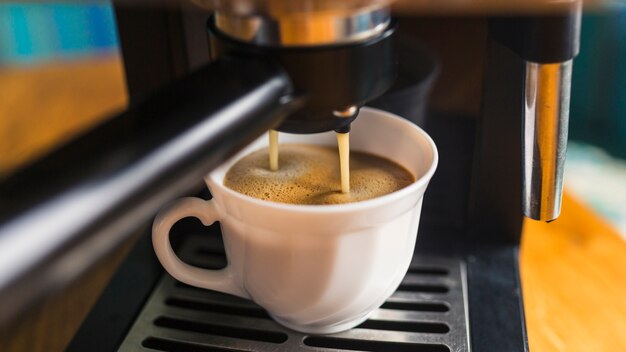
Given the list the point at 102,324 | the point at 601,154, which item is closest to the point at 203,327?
the point at 102,324

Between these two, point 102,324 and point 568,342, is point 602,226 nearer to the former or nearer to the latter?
point 568,342

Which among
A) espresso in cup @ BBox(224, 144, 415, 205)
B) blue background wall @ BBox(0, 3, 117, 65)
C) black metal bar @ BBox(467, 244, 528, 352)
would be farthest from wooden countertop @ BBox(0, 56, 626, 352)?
blue background wall @ BBox(0, 3, 117, 65)

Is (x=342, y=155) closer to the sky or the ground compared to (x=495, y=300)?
closer to the sky

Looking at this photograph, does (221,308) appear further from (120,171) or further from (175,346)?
(120,171)

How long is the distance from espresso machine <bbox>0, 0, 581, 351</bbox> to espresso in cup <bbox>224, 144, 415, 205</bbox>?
3cm

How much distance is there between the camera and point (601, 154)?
3.14 ft

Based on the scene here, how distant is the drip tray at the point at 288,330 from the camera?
1.34 feet

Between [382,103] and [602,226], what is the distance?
0.72ft

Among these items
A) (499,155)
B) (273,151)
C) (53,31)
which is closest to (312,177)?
(273,151)

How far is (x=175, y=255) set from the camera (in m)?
0.40

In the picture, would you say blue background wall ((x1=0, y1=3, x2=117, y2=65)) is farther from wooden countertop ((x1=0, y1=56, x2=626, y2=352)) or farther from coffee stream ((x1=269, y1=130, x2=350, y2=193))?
coffee stream ((x1=269, y1=130, x2=350, y2=193))

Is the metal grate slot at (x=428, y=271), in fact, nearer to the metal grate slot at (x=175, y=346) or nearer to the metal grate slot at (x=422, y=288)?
the metal grate slot at (x=422, y=288)

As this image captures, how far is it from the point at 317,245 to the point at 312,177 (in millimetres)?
67

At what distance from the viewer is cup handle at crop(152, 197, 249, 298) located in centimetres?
38
